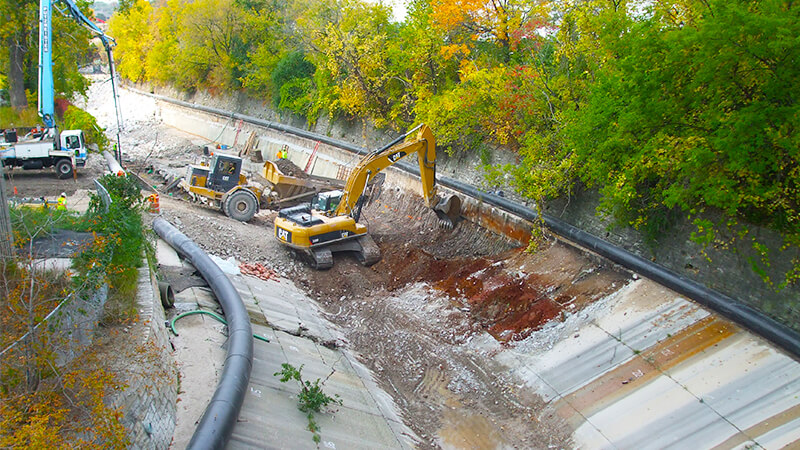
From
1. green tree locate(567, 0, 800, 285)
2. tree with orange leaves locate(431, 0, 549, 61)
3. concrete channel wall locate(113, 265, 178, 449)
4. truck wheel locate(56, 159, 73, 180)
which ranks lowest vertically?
truck wheel locate(56, 159, 73, 180)

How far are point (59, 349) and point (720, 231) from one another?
12.1 meters

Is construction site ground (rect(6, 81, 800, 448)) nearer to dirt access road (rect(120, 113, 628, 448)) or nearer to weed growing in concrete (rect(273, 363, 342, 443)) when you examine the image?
dirt access road (rect(120, 113, 628, 448))

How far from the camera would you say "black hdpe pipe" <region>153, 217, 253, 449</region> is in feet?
24.8

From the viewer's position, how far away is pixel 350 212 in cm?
1861

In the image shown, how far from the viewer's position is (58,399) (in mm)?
6109

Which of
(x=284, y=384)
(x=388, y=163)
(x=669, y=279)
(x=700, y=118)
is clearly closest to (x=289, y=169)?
(x=388, y=163)

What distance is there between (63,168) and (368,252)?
1326 cm

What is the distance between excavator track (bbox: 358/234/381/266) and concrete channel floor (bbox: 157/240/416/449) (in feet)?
12.3

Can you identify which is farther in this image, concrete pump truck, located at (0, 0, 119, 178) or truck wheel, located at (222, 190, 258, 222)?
concrete pump truck, located at (0, 0, 119, 178)

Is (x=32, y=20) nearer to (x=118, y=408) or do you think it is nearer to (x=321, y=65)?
(x=321, y=65)

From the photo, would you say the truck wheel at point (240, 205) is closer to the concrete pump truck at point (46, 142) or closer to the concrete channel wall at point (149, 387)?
the concrete pump truck at point (46, 142)

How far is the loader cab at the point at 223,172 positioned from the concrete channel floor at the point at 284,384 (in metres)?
7.43

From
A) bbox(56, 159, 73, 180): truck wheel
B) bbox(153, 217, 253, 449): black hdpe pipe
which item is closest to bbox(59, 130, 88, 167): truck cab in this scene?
bbox(56, 159, 73, 180): truck wheel

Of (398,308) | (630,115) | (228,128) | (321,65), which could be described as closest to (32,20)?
(321,65)
